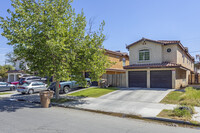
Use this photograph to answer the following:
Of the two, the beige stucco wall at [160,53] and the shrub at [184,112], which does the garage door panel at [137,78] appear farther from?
the shrub at [184,112]

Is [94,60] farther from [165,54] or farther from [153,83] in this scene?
[165,54]

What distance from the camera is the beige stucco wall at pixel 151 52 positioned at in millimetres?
19322

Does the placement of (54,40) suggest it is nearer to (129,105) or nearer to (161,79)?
(129,105)

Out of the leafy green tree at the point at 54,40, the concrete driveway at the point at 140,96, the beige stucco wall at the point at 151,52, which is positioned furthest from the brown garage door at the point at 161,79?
the leafy green tree at the point at 54,40

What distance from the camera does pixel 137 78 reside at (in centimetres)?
1953

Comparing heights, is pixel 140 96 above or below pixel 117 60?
below

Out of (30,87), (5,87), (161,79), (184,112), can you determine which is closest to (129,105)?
(184,112)

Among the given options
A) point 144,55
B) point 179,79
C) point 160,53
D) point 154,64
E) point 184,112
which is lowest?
point 184,112

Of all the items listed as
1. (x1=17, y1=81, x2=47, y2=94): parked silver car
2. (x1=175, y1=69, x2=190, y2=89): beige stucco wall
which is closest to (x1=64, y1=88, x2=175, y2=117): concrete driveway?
(x1=175, y1=69, x2=190, y2=89): beige stucco wall

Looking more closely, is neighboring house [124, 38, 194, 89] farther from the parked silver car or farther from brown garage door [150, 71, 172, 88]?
the parked silver car

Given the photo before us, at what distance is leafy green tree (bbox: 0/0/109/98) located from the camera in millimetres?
10430

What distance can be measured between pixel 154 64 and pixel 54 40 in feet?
42.2

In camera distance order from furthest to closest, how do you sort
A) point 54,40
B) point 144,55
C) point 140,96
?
point 144,55, point 140,96, point 54,40

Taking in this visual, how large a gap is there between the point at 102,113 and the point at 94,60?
421 centimetres
